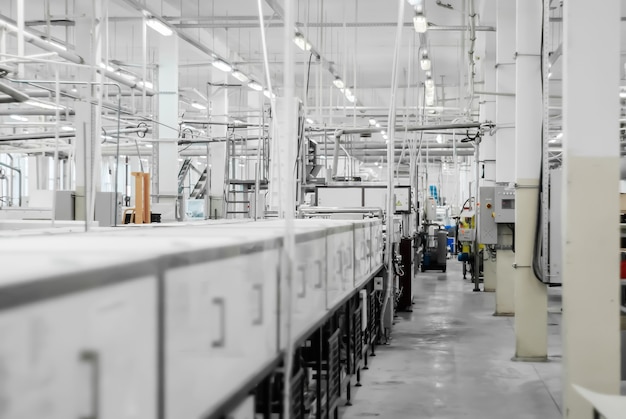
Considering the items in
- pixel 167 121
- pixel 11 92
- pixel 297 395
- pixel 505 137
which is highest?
pixel 167 121

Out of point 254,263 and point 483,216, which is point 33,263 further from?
point 483,216

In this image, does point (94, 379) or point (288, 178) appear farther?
point (288, 178)

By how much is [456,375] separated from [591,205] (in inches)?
86.3

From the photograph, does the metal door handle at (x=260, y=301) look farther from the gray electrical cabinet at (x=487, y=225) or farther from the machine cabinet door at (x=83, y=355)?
the gray electrical cabinet at (x=487, y=225)

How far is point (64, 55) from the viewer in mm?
7730

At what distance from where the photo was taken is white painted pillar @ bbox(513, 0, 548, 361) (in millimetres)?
6281

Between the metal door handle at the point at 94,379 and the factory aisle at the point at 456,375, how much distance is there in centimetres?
366

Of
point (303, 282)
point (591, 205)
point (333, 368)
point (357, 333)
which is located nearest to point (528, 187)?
point (591, 205)

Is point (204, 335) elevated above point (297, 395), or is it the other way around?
point (204, 335)

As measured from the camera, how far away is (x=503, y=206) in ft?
28.1

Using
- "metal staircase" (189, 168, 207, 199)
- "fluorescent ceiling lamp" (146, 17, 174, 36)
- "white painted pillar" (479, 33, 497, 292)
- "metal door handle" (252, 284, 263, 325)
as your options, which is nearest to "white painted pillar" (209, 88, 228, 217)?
"metal staircase" (189, 168, 207, 199)

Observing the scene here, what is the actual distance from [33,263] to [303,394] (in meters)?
1.99

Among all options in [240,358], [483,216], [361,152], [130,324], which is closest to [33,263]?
[130,324]

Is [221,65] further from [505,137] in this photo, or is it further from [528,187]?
[528,187]
